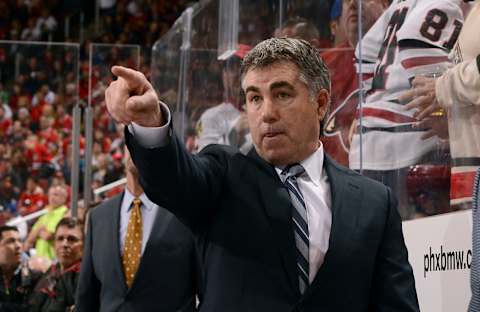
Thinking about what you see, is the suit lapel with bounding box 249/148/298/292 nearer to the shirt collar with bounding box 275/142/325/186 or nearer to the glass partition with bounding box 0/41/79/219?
the shirt collar with bounding box 275/142/325/186

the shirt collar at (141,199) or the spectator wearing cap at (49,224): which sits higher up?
the shirt collar at (141,199)

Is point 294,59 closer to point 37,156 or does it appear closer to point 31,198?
point 37,156

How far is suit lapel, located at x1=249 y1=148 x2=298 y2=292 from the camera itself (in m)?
2.68

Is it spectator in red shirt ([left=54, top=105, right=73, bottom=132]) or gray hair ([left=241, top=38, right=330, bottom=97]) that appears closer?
gray hair ([left=241, top=38, right=330, bottom=97])

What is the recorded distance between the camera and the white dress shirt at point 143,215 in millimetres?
4995

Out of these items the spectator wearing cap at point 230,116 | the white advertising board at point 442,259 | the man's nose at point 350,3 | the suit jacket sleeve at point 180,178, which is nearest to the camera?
the suit jacket sleeve at point 180,178

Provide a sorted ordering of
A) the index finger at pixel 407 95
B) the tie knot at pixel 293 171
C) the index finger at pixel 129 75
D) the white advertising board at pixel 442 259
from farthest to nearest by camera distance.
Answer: the index finger at pixel 407 95
the white advertising board at pixel 442 259
the tie knot at pixel 293 171
the index finger at pixel 129 75

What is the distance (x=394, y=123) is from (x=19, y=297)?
4.13 meters

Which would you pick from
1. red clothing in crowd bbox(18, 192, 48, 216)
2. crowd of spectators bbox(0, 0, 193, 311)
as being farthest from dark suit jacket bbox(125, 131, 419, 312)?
red clothing in crowd bbox(18, 192, 48, 216)

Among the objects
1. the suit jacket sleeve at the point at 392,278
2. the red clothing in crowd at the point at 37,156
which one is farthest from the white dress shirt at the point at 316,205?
the red clothing in crowd at the point at 37,156

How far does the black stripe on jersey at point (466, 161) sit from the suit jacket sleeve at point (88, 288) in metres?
1.97

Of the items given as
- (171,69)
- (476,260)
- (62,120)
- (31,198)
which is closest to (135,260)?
(476,260)

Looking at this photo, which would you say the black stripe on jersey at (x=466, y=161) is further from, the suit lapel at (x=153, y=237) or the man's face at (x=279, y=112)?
the suit lapel at (x=153, y=237)

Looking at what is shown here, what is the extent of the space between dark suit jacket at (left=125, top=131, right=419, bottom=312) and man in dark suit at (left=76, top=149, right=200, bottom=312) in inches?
78.7
